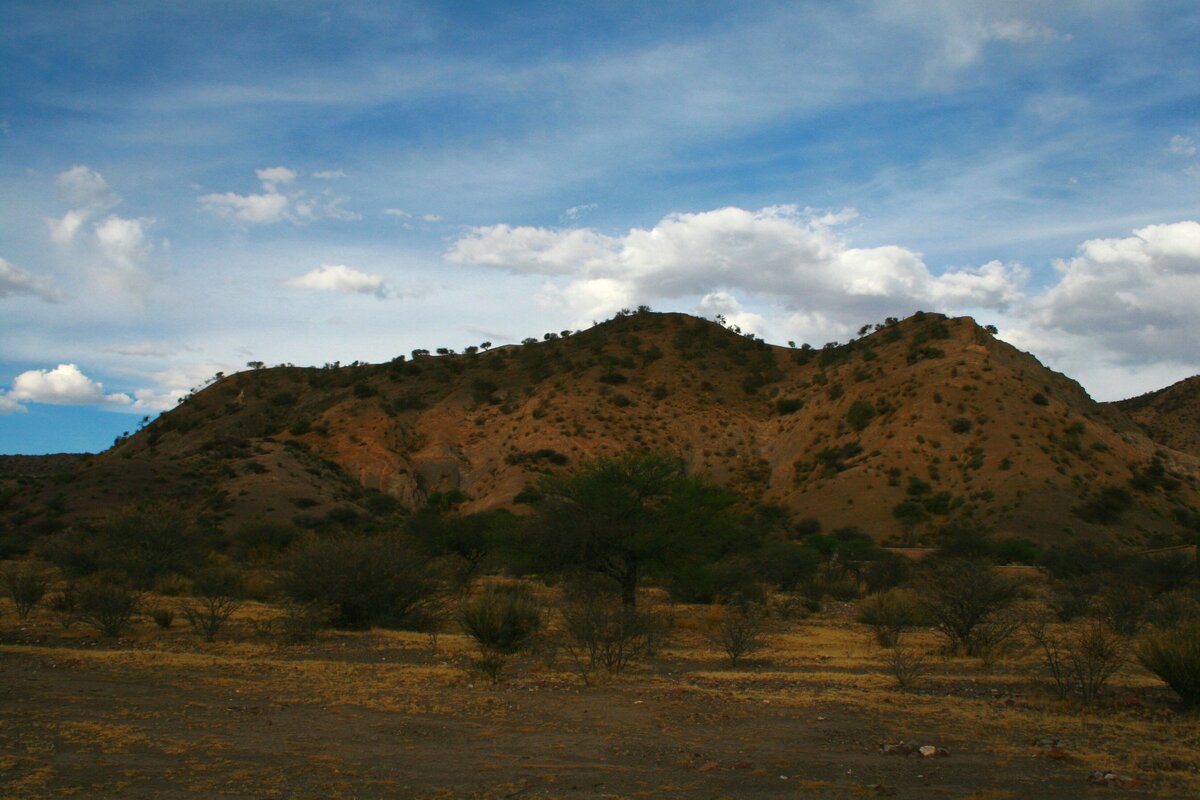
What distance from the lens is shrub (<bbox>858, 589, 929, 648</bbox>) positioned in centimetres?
1912

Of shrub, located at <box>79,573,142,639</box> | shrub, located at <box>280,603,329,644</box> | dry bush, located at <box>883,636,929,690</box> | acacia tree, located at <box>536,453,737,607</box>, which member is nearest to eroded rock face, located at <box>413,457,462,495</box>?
acacia tree, located at <box>536,453,737,607</box>

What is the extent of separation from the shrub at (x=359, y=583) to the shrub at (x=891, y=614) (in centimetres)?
974

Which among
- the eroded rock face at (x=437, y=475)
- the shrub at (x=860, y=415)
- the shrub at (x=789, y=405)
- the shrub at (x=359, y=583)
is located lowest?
the shrub at (x=359, y=583)

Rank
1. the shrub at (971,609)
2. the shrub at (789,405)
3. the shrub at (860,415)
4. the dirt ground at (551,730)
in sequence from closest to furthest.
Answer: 1. the dirt ground at (551,730)
2. the shrub at (971,609)
3. the shrub at (860,415)
4. the shrub at (789,405)

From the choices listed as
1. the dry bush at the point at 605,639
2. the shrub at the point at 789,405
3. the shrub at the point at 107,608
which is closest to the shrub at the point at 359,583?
the shrub at the point at 107,608

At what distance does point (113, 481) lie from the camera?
5831 cm

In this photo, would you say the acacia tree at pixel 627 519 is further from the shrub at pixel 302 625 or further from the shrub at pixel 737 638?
the shrub at pixel 302 625

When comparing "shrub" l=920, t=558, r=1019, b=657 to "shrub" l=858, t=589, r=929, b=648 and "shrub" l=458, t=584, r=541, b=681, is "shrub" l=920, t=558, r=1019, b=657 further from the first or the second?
"shrub" l=458, t=584, r=541, b=681

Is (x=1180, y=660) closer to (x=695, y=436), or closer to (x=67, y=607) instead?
(x=67, y=607)

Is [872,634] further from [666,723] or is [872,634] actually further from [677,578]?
[666,723]

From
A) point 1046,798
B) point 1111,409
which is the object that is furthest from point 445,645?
point 1111,409

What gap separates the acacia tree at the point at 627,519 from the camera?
2475 centimetres

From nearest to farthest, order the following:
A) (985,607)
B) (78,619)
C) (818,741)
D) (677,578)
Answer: (818,741), (985,607), (78,619), (677,578)

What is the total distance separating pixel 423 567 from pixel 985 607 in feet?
38.8
